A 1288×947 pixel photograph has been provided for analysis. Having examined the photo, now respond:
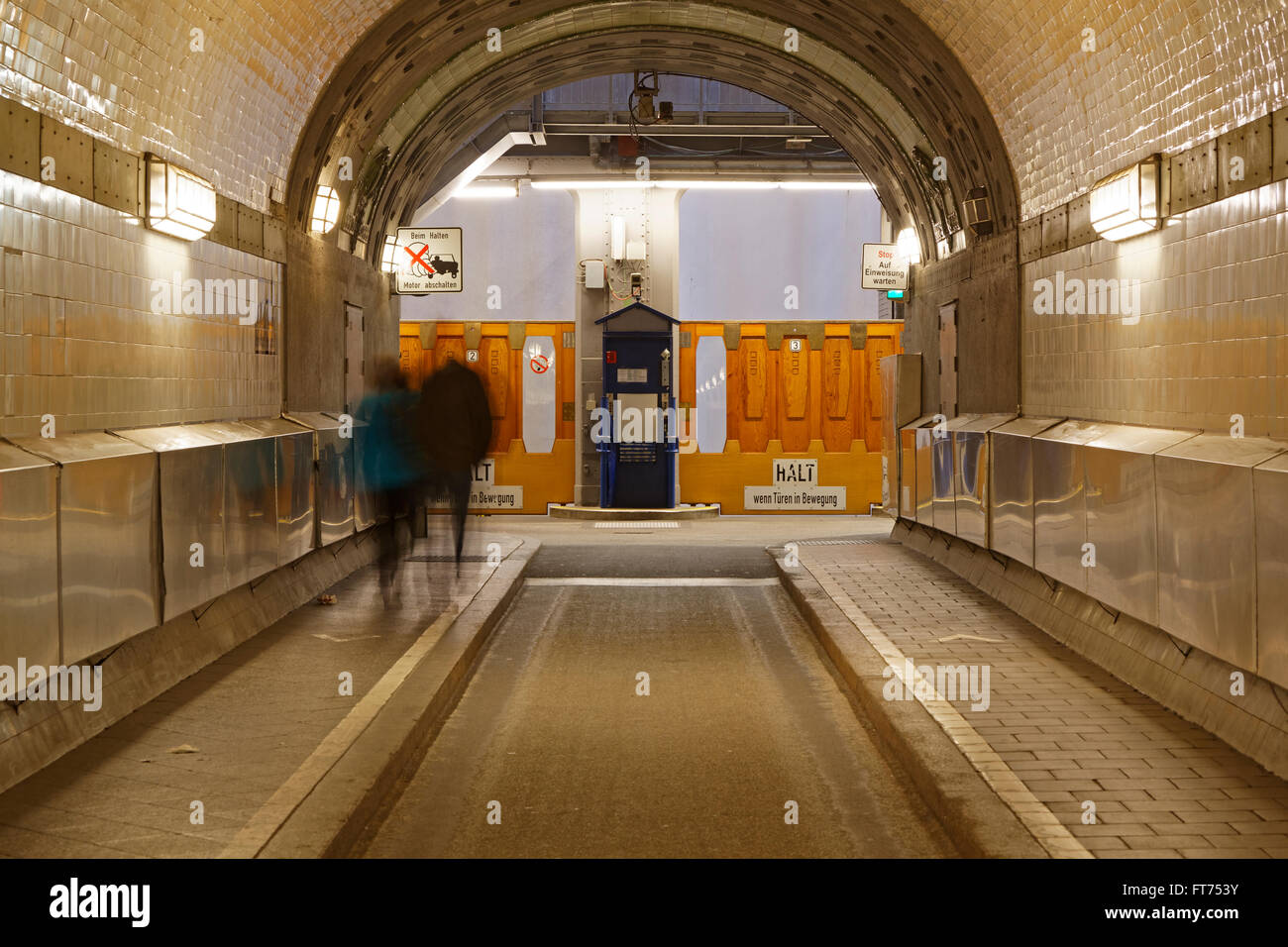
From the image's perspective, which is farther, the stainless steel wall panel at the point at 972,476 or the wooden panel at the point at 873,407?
the wooden panel at the point at 873,407

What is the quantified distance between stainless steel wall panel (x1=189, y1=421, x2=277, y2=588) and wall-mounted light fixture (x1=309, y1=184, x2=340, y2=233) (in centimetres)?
324

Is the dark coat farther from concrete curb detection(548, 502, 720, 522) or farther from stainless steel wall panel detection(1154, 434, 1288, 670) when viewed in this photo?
concrete curb detection(548, 502, 720, 522)

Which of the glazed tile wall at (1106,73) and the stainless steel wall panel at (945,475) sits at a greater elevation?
the glazed tile wall at (1106,73)

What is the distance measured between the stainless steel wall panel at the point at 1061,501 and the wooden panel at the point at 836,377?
1161cm

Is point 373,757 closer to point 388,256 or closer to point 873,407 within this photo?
point 388,256

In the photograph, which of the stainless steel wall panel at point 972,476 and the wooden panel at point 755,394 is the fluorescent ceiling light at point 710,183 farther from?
the stainless steel wall panel at point 972,476

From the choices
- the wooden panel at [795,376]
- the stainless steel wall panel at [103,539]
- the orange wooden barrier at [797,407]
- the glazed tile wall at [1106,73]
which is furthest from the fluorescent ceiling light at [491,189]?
the stainless steel wall panel at [103,539]

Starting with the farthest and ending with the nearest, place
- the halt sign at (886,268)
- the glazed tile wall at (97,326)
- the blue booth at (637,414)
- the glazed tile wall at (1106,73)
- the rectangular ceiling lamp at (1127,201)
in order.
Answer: the blue booth at (637,414), the halt sign at (886,268), the rectangular ceiling lamp at (1127,201), the glazed tile wall at (1106,73), the glazed tile wall at (97,326)

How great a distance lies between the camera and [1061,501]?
8.75 metres

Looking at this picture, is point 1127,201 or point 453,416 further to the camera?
point 453,416

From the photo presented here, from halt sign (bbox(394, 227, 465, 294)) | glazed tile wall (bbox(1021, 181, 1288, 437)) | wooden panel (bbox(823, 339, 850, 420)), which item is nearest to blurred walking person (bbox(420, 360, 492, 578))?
glazed tile wall (bbox(1021, 181, 1288, 437))

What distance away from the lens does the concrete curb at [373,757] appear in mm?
4934

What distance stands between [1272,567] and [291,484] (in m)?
6.99

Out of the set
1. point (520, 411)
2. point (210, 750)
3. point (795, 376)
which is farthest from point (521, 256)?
point (210, 750)
